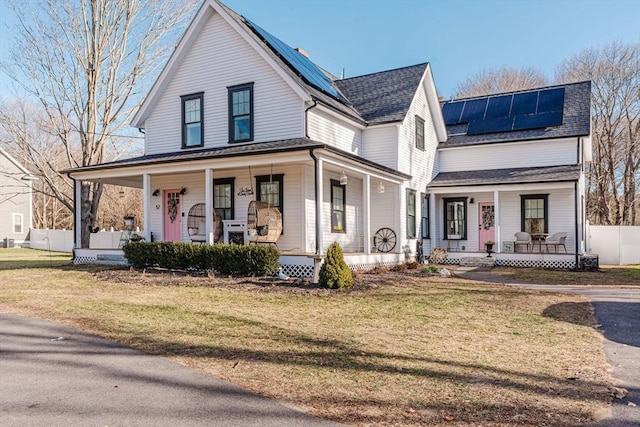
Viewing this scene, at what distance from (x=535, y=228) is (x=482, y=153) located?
4.13 m

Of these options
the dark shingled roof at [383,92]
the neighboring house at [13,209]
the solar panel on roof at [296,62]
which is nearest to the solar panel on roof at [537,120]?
the dark shingled roof at [383,92]

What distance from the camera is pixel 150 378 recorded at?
4.56 meters

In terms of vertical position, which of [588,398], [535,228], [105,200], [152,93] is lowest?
[588,398]

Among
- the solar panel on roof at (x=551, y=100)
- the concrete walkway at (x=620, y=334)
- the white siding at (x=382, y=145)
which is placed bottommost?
the concrete walkway at (x=620, y=334)

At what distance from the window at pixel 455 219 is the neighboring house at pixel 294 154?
9 cm

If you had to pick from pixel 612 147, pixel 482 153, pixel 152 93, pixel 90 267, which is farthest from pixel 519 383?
pixel 612 147

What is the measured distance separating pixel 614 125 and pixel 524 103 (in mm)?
15439

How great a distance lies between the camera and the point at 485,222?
64.7ft

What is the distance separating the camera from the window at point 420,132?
18.8 meters

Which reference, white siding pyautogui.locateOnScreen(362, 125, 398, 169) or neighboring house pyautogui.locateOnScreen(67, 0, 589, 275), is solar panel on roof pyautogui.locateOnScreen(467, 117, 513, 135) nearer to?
neighboring house pyautogui.locateOnScreen(67, 0, 589, 275)

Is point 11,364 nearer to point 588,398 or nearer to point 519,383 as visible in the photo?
point 519,383

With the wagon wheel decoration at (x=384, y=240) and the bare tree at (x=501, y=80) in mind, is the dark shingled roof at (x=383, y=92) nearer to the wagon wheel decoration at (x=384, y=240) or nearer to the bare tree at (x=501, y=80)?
the wagon wheel decoration at (x=384, y=240)

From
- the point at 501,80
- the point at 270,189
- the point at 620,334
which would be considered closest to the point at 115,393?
the point at 620,334

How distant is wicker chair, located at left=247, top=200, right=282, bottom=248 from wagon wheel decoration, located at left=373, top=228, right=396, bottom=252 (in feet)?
15.5
